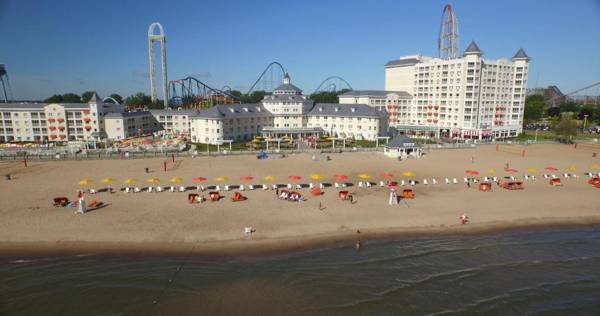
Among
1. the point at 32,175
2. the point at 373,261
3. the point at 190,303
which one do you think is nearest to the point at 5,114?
the point at 32,175

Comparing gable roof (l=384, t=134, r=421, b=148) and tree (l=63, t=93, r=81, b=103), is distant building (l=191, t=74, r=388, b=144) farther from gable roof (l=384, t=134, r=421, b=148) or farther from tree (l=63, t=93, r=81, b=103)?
tree (l=63, t=93, r=81, b=103)

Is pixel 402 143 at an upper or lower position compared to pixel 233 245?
upper

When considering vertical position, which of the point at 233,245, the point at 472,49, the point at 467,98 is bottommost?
the point at 233,245

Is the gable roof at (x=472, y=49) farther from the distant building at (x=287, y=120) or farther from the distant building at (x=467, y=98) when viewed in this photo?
the distant building at (x=287, y=120)

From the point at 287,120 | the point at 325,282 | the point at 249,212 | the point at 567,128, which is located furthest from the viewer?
the point at 287,120

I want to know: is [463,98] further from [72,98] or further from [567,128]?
[72,98]

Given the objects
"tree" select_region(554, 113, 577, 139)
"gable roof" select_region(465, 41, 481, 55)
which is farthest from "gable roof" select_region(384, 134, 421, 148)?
"tree" select_region(554, 113, 577, 139)

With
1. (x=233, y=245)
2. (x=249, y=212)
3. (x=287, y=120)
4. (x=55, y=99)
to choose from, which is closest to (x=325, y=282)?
(x=233, y=245)
